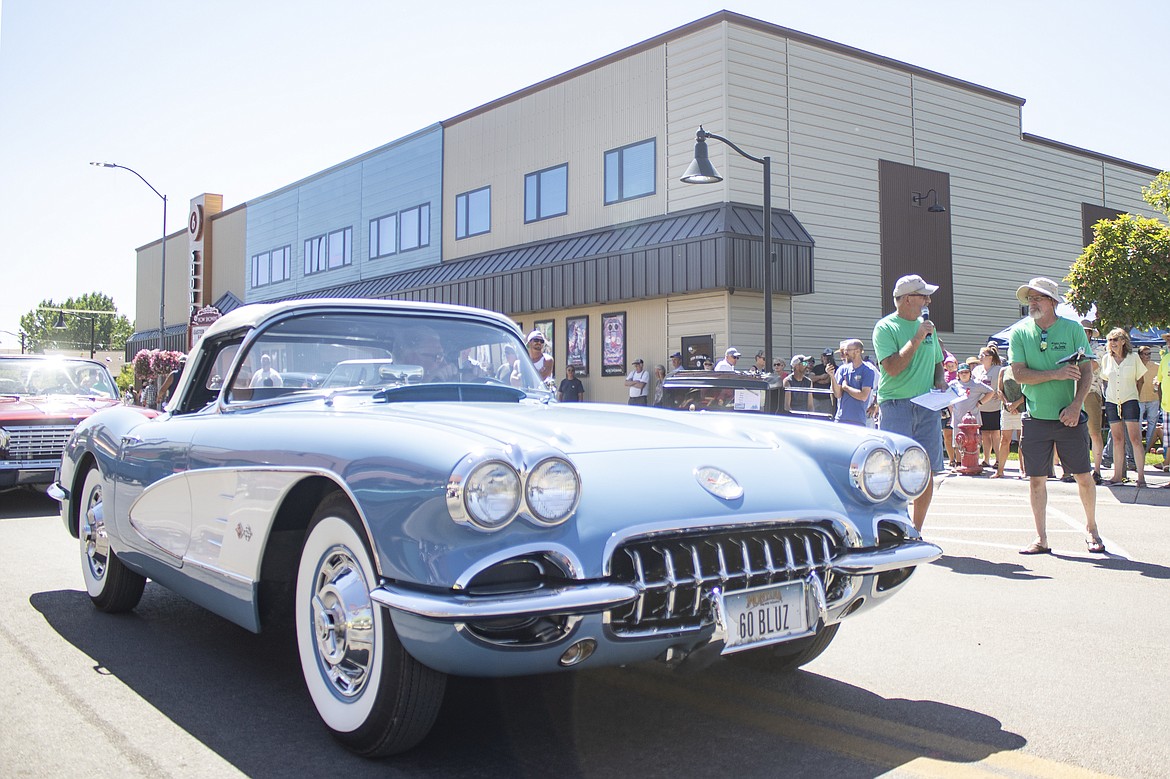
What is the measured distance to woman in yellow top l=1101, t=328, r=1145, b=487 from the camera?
413 inches

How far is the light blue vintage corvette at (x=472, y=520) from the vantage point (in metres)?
2.60

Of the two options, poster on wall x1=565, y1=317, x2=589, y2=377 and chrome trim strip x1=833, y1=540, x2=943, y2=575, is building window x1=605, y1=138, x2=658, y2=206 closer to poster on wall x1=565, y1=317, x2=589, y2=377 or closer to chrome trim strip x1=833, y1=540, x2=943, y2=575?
poster on wall x1=565, y1=317, x2=589, y2=377

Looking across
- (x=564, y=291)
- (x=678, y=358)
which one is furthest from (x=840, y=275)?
(x=564, y=291)

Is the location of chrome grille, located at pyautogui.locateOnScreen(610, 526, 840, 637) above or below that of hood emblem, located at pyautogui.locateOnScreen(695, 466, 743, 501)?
below

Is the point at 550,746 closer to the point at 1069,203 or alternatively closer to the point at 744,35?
the point at 744,35

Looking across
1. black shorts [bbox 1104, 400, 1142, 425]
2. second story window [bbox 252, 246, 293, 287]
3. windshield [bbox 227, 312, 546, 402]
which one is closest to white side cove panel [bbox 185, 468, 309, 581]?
windshield [bbox 227, 312, 546, 402]

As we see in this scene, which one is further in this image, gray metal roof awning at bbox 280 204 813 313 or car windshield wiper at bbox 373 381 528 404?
gray metal roof awning at bbox 280 204 813 313

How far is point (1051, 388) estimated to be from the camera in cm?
649

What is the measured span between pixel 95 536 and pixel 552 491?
Result: 3277mm

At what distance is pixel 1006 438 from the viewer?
40.0 ft

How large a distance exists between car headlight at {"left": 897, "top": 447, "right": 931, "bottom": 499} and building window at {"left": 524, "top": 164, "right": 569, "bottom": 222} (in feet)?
59.7

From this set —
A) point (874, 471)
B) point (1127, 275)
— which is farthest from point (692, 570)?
point (1127, 275)

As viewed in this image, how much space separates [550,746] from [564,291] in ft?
57.7

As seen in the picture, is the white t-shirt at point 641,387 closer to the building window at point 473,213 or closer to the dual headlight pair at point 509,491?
the building window at point 473,213
